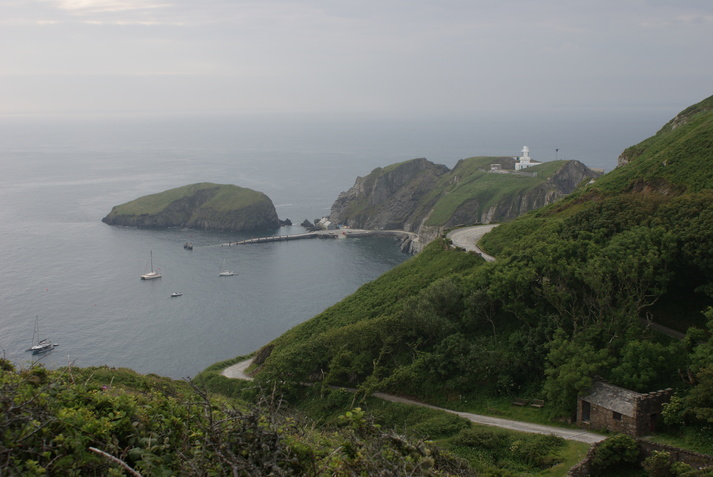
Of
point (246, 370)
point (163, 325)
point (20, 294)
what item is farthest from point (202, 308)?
point (246, 370)

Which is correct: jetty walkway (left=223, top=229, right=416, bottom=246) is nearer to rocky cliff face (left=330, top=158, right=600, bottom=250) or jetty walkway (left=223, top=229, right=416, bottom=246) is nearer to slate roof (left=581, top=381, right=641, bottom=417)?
rocky cliff face (left=330, top=158, right=600, bottom=250)

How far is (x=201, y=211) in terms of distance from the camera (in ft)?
468

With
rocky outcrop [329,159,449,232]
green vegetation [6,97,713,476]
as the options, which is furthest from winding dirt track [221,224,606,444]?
rocky outcrop [329,159,449,232]

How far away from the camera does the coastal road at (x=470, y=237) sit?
50.1 metres

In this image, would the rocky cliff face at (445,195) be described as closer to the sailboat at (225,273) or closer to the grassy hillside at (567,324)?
the sailboat at (225,273)

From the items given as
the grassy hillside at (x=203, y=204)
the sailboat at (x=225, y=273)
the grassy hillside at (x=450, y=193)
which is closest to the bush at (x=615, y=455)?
the sailboat at (x=225, y=273)

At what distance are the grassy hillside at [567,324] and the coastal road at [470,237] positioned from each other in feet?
27.4

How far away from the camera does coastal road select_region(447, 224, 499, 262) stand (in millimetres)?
50062

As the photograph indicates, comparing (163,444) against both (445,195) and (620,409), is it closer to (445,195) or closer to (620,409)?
(620,409)

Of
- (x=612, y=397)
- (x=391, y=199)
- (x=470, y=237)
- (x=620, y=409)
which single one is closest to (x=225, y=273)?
(x=470, y=237)

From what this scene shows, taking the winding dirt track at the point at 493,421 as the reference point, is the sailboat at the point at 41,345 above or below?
below

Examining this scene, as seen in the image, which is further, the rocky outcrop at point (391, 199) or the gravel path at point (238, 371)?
the rocky outcrop at point (391, 199)

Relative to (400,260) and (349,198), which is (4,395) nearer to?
(400,260)

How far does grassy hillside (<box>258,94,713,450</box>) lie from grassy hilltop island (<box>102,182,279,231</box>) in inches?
3987
